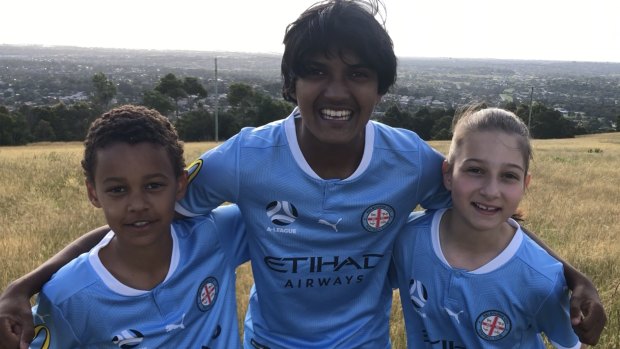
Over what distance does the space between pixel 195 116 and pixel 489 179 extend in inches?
1774

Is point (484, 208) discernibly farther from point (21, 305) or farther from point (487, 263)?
point (21, 305)

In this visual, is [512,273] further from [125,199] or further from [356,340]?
[125,199]

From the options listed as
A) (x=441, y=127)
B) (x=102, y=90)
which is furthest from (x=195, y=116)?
(x=441, y=127)

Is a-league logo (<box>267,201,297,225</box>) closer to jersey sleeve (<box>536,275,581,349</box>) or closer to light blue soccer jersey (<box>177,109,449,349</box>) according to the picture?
light blue soccer jersey (<box>177,109,449,349</box>)

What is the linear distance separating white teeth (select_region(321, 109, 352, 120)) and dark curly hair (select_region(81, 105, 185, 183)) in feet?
2.36

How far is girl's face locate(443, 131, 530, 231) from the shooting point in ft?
8.97

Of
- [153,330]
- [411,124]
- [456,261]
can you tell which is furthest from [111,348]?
[411,124]

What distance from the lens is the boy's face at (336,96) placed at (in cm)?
271

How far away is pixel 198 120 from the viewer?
4625cm

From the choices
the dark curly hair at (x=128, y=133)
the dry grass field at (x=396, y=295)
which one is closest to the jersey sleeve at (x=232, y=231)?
the dark curly hair at (x=128, y=133)

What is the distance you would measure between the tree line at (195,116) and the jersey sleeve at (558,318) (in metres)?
36.7

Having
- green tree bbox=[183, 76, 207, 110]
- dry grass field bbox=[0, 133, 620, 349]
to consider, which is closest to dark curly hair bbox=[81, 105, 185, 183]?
dry grass field bbox=[0, 133, 620, 349]

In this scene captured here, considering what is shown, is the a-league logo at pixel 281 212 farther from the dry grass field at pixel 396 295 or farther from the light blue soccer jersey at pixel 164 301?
the dry grass field at pixel 396 295

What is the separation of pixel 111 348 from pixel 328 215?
3.76 feet
